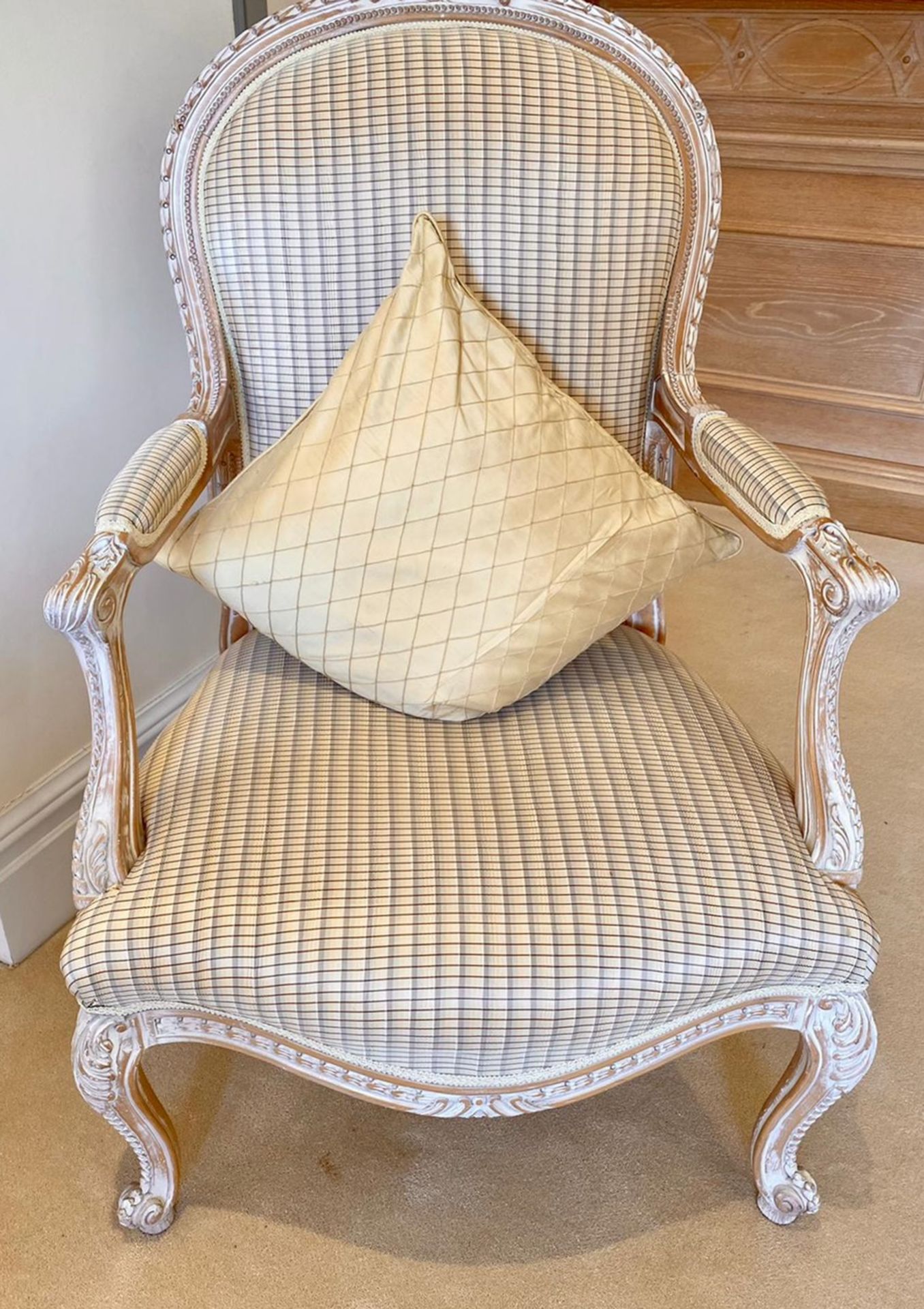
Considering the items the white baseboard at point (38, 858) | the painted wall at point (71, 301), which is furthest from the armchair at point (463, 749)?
the white baseboard at point (38, 858)

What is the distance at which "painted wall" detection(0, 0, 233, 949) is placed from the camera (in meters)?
1.11

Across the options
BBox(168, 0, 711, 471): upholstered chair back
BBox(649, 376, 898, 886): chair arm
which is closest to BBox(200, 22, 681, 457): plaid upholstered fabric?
BBox(168, 0, 711, 471): upholstered chair back

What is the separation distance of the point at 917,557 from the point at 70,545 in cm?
173

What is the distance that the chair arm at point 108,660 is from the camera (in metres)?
0.84

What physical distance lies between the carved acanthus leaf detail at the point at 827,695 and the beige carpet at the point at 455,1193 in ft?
1.39

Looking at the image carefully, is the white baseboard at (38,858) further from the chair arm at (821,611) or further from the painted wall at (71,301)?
the chair arm at (821,611)

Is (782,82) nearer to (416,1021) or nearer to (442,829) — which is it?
(442,829)

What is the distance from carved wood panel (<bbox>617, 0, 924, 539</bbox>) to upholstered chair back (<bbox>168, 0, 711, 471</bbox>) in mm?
1122

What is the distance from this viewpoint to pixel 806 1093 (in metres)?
0.98

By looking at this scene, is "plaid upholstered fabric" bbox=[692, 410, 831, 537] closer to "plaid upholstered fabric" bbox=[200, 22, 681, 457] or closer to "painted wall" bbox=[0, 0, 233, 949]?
"plaid upholstered fabric" bbox=[200, 22, 681, 457]

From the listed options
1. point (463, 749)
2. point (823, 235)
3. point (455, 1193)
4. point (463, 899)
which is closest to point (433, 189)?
point (463, 749)

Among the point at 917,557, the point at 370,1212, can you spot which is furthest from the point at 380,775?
the point at 917,557

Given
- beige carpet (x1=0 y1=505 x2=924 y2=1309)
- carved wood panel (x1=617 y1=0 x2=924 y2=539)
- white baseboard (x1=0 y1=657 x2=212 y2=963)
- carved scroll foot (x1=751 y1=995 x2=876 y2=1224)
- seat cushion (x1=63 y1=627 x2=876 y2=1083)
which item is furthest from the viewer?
carved wood panel (x1=617 y1=0 x2=924 y2=539)

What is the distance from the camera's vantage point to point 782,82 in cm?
204
